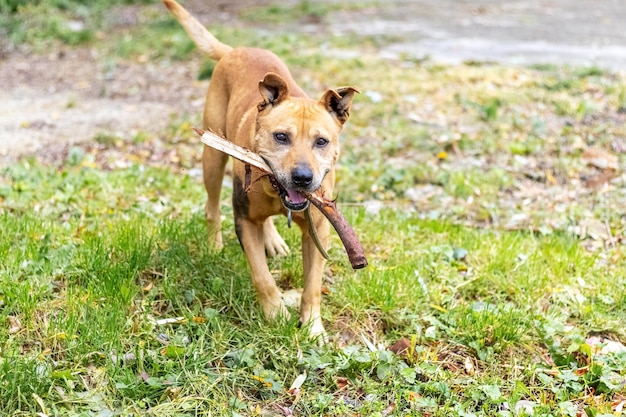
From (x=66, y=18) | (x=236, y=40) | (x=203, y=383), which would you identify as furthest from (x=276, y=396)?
(x=66, y=18)

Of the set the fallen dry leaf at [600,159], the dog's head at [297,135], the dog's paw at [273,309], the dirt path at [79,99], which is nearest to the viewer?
→ the dog's head at [297,135]

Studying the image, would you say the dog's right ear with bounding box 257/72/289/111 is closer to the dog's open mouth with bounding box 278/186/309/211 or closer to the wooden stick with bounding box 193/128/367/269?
the wooden stick with bounding box 193/128/367/269

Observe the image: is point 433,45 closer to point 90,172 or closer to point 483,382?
point 90,172

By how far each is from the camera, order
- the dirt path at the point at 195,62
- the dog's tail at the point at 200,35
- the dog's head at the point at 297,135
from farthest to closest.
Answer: the dirt path at the point at 195,62 < the dog's tail at the point at 200,35 < the dog's head at the point at 297,135

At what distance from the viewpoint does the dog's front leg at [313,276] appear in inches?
171

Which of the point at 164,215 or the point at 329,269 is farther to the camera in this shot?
the point at 164,215

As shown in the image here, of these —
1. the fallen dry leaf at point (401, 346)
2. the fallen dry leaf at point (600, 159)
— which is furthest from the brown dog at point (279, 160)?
the fallen dry leaf at point (600, 159)

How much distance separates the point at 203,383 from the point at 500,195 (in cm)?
367

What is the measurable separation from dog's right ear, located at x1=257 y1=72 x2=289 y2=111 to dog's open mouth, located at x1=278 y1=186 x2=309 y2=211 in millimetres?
557

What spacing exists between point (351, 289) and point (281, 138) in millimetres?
1105

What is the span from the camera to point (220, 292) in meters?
4.49

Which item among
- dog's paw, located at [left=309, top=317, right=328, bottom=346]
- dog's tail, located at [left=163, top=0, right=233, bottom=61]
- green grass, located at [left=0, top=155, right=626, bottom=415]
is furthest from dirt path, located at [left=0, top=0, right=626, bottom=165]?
dog's paw, located at [left=309, top=317, right=328, bottom=346]

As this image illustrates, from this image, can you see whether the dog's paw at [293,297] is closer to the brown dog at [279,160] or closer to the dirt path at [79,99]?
the brown dog at [279,160]

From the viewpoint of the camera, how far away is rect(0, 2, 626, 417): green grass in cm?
381
